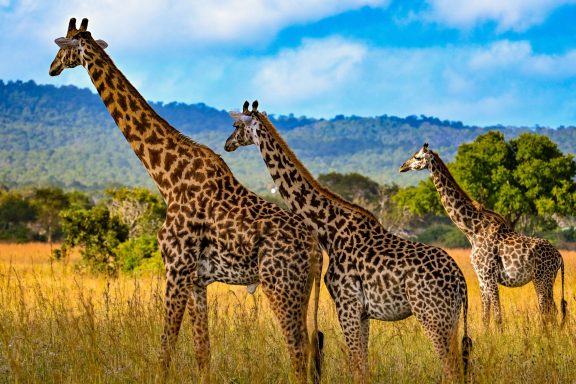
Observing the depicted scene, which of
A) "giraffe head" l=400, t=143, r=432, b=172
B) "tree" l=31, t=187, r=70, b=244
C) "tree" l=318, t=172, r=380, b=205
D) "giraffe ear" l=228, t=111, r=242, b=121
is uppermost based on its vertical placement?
"tree" l=318, t=172, r=380, b=205

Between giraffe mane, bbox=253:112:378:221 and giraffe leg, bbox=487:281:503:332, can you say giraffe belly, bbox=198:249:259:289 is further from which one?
giraffe leg, bbox=487:281:503:332

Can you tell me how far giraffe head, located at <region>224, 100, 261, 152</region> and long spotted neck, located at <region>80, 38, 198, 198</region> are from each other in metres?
0.45

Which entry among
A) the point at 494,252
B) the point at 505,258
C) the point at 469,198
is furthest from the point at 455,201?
the point at 505,258

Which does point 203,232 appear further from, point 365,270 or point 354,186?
point 354,186

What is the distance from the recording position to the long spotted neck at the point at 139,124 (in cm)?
767

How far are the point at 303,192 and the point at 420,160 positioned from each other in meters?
4.03

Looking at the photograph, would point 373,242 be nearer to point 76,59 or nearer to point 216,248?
point 216,248

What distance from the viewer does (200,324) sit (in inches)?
297

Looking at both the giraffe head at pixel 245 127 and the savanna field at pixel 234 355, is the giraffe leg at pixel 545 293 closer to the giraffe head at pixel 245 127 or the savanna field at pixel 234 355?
the savanna field at pixel 234 355

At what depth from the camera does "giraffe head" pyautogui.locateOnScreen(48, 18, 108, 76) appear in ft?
26.1

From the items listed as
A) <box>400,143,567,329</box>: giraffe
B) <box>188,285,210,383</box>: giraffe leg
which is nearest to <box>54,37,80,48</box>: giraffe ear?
<box>188,285,210,383</box>: giraffe leg

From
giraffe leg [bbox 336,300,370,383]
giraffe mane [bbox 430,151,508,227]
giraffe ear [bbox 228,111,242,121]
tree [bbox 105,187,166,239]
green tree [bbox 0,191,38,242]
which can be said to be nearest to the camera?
giraffe leg [bbox 336,300,370,383]

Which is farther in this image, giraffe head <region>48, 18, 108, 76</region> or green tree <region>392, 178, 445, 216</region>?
green tree <region>392, 178, 445, 216</region>

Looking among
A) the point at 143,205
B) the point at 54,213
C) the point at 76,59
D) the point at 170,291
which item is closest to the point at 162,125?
the point at 76,59
